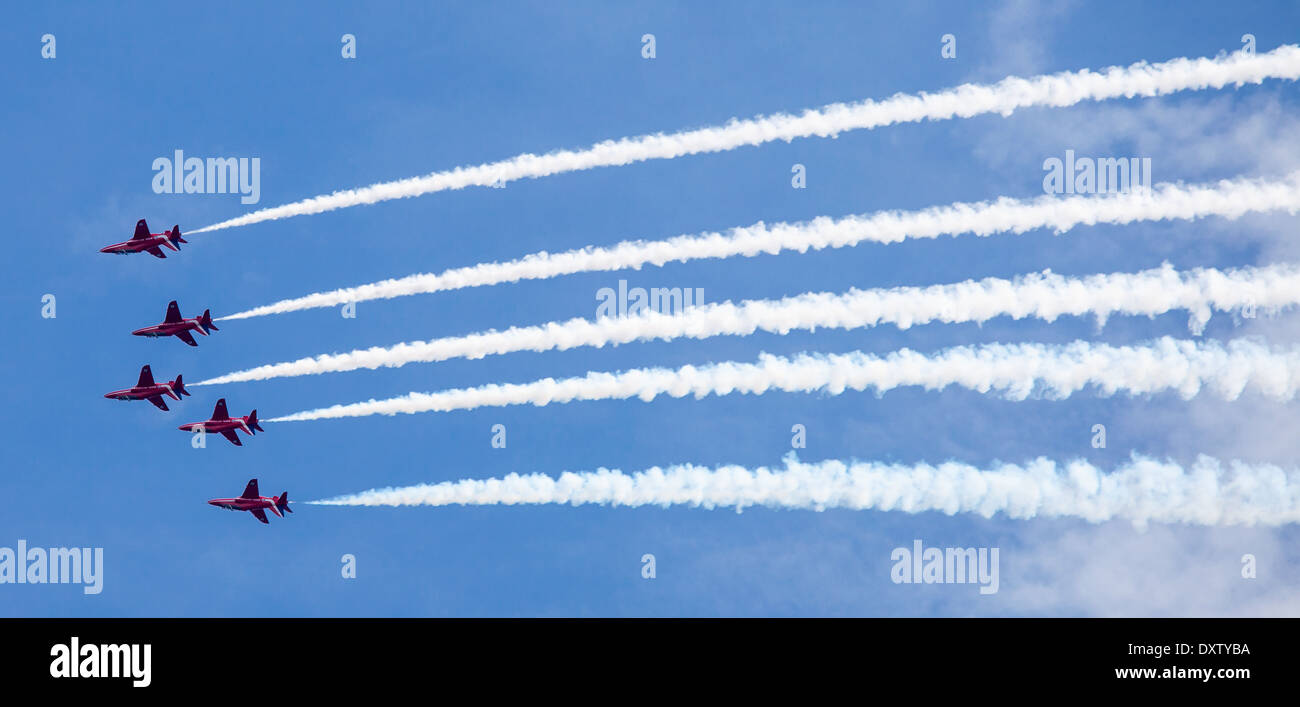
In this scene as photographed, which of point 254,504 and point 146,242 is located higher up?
point 146,242

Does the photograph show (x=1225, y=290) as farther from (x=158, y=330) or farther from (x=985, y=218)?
(x=158, y=330)

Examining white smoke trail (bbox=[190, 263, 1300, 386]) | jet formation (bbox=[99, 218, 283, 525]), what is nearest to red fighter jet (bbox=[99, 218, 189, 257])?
jet formation (bbox=[99, 218, 283, 525])

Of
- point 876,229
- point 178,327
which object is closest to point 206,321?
point 178,327

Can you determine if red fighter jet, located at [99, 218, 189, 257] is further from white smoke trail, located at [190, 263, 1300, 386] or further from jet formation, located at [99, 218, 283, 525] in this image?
white smoke trail, located at [190, 263, 1300, 386]

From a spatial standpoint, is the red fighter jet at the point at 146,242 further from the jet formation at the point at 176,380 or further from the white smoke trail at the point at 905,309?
the white smoke trail at the point at 905,309

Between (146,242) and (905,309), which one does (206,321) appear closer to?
(146,242)

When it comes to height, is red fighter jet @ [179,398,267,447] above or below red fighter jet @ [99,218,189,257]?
below
